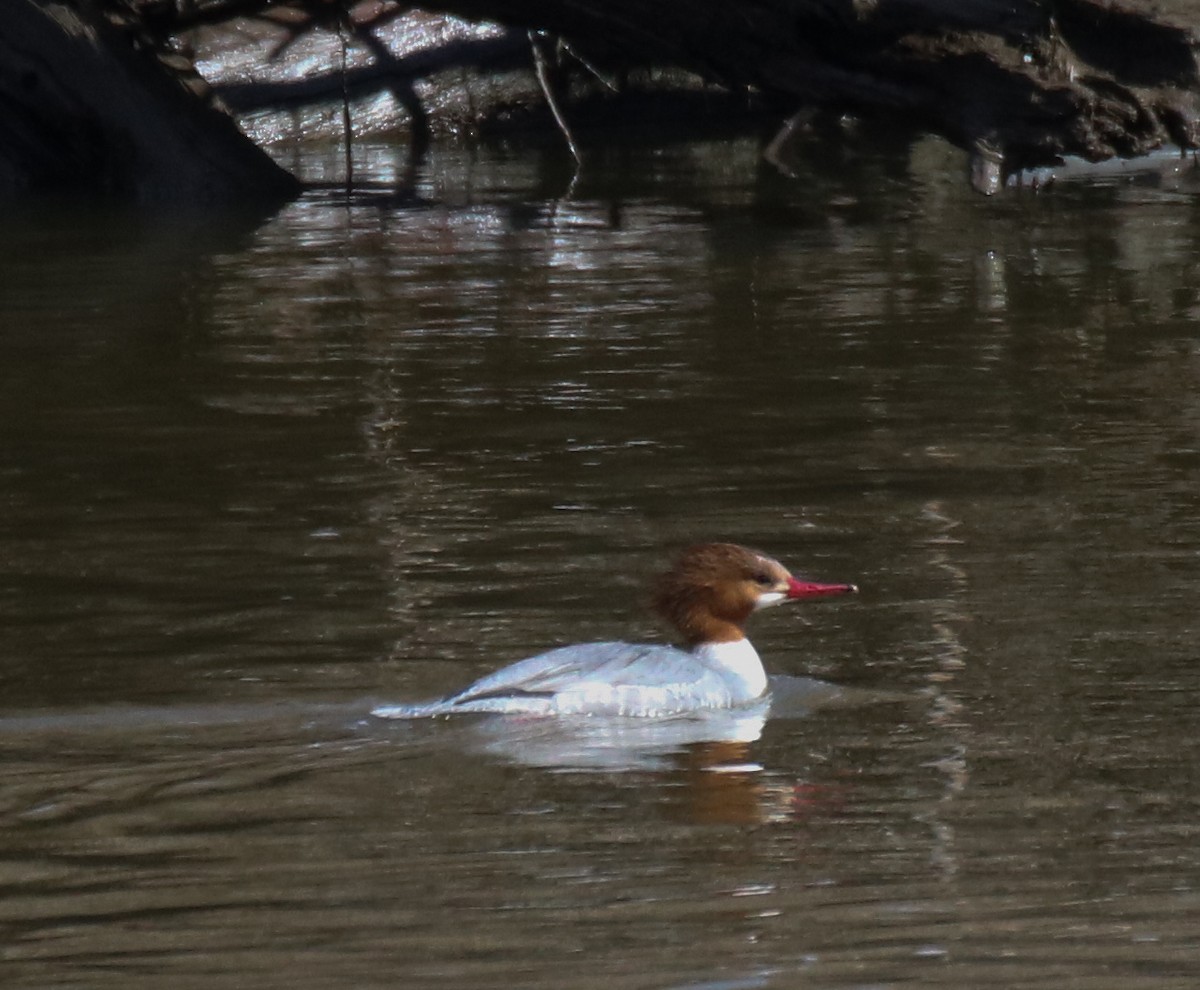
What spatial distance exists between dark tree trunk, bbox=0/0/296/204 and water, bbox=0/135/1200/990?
2452 millimetres

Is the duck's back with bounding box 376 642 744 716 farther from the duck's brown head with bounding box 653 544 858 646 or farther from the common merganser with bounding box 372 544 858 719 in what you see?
the duck's brown head with bounding box 653 544 858 646

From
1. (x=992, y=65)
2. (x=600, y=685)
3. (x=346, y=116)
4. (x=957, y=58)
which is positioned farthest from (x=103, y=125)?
(x=600, y=685)

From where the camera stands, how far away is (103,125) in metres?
17.2

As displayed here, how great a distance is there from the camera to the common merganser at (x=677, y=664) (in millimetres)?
6176

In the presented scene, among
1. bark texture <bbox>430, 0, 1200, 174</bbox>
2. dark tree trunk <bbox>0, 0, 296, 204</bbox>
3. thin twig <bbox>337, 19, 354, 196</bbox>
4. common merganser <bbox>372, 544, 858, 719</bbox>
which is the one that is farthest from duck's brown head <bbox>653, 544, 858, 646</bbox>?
dark tree trunk <bbox>0, 0, 296, 204</bbox>

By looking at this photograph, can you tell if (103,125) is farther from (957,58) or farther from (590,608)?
(590,608)

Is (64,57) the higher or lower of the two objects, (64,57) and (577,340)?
the higher

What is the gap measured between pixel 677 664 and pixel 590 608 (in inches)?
26.0

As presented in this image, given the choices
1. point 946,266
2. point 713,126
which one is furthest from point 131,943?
point 713,126

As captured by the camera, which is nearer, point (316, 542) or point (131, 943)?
point (131, 943)

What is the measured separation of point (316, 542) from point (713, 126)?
628 inches

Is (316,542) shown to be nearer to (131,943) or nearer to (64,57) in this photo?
(131,943)

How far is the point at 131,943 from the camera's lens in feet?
14.3

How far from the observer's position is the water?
4.44m
